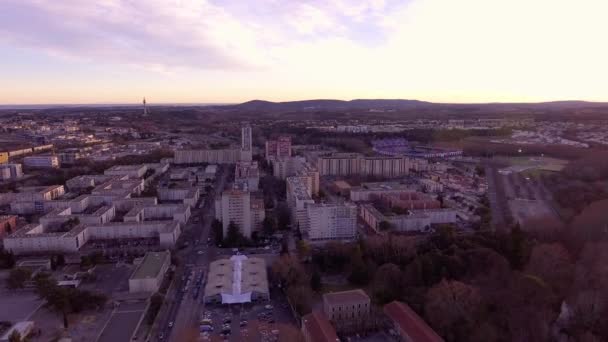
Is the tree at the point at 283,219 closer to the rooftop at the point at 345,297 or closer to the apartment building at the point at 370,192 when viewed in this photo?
the apartment building at the point at 370,192

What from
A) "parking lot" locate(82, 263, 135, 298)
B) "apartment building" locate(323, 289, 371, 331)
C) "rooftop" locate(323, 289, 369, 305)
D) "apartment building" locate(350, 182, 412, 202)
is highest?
"apartment building" locate(350, 182, 412, 202)

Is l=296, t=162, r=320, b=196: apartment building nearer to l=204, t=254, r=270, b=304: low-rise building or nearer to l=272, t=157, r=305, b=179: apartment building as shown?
l=272, t=157, r=305, b=179: apartment building

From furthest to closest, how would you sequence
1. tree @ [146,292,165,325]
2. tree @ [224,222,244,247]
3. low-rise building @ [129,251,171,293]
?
tree @ [224,222,244,247], low-rise building @ [129,251,171,293], tree @ [146,292,165,325]

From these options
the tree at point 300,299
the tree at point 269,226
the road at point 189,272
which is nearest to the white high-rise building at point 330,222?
the tree at point 269,226

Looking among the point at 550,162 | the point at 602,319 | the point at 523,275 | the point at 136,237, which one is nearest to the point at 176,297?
the point at 136,237

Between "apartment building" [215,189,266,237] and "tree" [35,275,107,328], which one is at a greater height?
"apartment building" [215,189,266,237]

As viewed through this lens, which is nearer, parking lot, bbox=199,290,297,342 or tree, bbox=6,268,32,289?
parking lot, bbox=199,290,297,342

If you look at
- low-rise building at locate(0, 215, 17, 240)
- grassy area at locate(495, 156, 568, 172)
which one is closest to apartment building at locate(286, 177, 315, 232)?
low-rise building at locate(0, 215, 17, 240)
